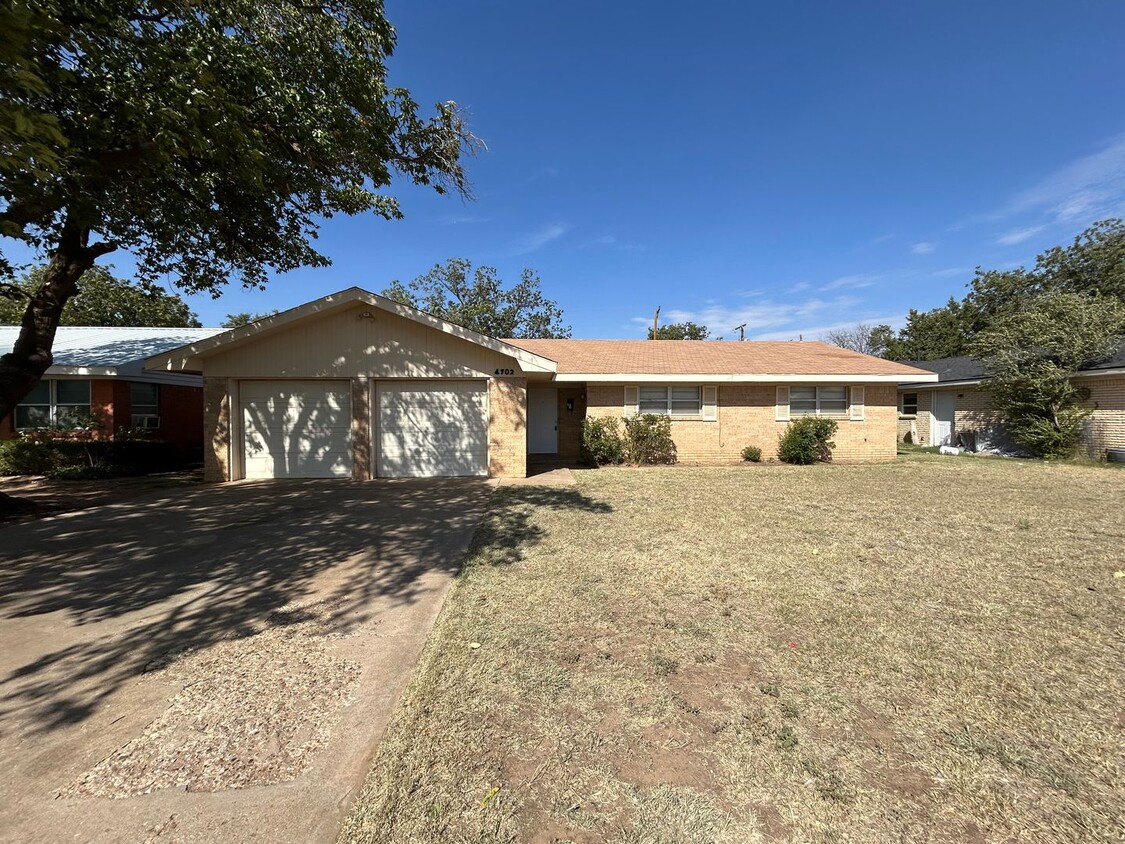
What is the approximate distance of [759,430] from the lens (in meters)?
14.3

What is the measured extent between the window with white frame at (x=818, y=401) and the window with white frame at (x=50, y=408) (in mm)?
19714

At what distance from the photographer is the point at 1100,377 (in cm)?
1346

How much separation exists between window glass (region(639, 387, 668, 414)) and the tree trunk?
39.2ft

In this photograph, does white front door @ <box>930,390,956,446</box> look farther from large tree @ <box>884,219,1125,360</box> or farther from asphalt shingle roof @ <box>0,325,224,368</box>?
asphalt shingle roof @ <box>0,325,224,368</box>

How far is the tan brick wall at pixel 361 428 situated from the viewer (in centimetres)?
1109

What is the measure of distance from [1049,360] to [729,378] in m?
9.28

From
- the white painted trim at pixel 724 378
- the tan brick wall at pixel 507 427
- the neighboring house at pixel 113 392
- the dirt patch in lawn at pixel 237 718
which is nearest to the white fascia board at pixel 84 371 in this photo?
the neighboring house at pixel 113 392

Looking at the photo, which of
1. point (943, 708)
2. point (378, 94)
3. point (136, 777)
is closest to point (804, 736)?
point (943, 708)

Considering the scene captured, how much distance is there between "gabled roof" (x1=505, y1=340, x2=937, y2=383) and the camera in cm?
1361

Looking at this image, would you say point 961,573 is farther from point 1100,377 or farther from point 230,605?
point 1100,377

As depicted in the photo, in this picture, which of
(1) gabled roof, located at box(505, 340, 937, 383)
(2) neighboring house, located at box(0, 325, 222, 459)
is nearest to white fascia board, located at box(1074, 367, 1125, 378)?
(1) gabled roof, located at box(505, 340, 937, 383)

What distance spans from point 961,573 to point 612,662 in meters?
3.90

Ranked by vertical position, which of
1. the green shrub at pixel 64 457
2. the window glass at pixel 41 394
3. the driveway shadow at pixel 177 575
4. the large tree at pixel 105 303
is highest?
the large tree at pixel 105 303

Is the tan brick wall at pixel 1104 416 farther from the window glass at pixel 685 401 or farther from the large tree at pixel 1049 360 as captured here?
the window glass at pixel 685 401
